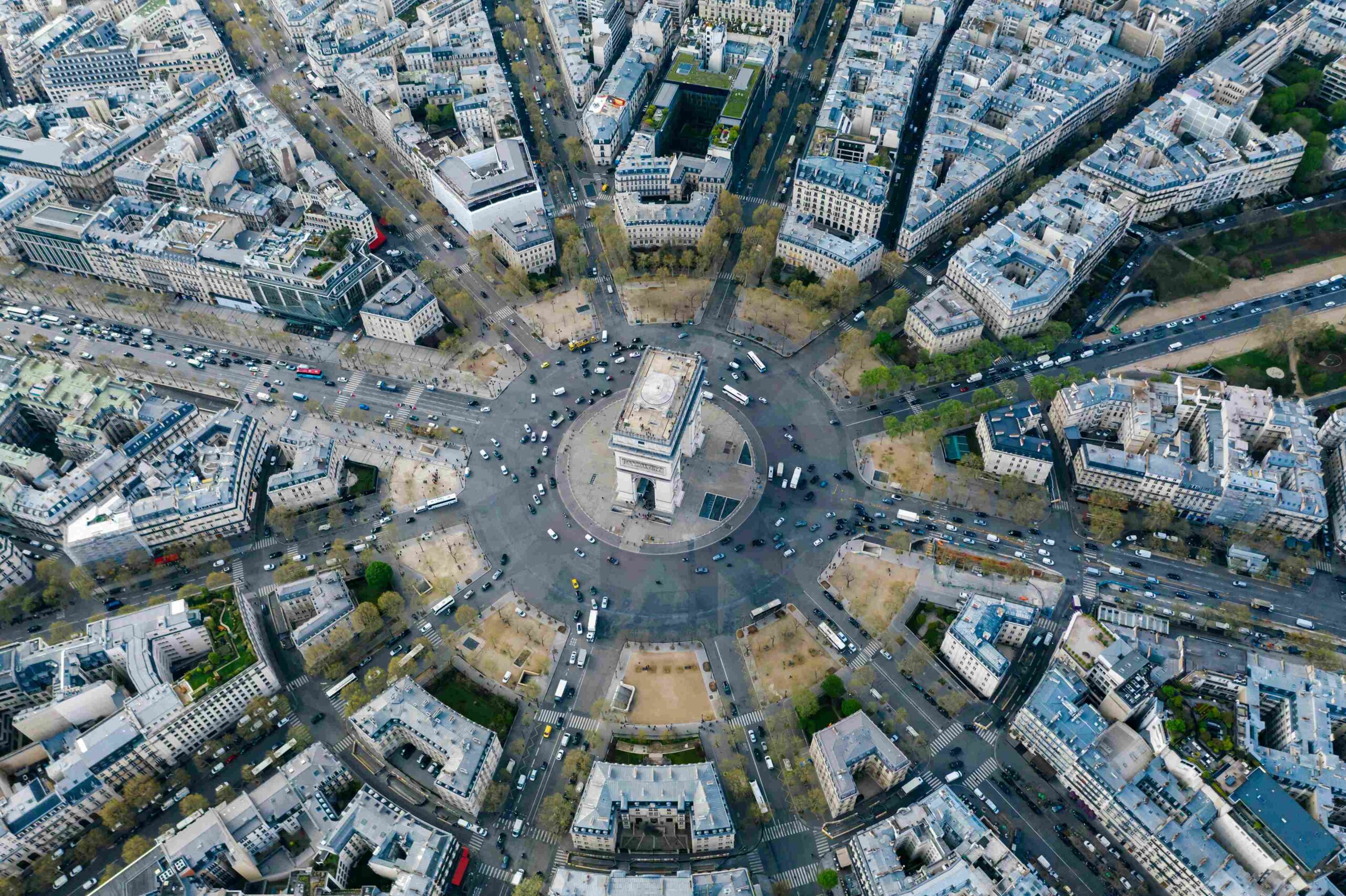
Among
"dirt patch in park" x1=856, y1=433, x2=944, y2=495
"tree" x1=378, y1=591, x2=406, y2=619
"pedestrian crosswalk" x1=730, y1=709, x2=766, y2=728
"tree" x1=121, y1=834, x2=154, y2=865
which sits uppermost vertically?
"dirt patch in park" x1=856, y1=433, x2=944, y2=495

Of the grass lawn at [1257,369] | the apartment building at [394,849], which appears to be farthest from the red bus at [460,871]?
the grass lawn at [1257,369]

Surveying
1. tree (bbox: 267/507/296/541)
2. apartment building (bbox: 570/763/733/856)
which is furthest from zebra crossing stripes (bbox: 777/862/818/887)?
tree (bbox: 267/507/296/541)

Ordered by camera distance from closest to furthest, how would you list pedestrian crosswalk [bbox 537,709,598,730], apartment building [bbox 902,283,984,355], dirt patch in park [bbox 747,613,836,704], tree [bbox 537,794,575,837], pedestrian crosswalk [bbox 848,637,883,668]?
tree [bbox 537,794,575,837] < pedestrian crosswalk [bbox 537,709,598,730] < dirt patch in park [bbox 747,613,836,704] < pedestrian crosswalk [bbox 848,637,883,668] < apartment building [bbox 902,283,984,355]

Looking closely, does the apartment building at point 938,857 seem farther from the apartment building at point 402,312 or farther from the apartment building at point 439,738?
the apartment building at point 402,312

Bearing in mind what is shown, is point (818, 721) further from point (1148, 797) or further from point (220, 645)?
point (220, 645)

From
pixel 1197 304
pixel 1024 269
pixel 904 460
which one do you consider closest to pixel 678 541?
pixel 904 460

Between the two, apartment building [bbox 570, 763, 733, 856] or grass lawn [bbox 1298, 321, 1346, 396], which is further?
grass lawn [bbox 1298, 321, 1346, 396]

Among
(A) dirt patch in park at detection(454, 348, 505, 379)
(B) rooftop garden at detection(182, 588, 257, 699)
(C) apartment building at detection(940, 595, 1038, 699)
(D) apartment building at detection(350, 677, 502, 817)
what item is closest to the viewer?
(D) apartment building at detection(350, 677, 502, 817)

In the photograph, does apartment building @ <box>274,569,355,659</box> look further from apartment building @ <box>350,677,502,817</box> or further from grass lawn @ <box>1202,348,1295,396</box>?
grass lawn @ <box>1202,348,1295,396</box>
